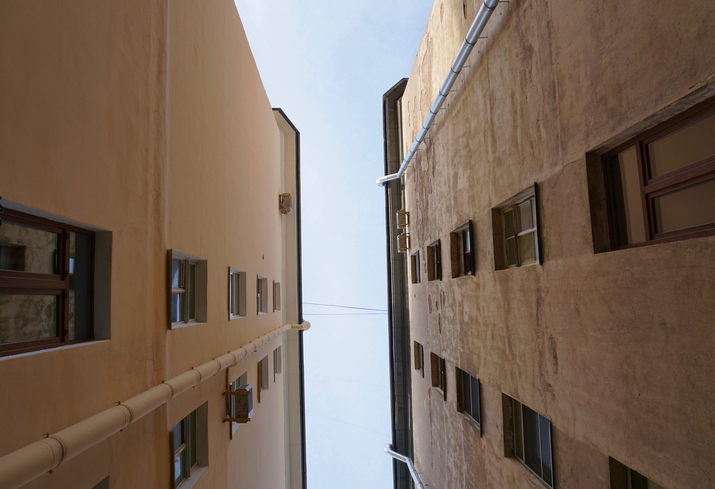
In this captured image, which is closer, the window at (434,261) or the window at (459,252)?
the window at (459,252)

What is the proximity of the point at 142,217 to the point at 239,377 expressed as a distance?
278 inches

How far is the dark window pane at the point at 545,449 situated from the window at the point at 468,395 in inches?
100

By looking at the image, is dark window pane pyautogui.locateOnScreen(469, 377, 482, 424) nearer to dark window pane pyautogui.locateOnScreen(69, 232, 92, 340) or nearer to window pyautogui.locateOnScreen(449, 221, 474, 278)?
window pyautogui.locateOnScreen(449, 221, 474, 278)

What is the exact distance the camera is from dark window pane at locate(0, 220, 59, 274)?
3822mm

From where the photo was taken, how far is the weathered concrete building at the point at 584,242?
357 centimetres

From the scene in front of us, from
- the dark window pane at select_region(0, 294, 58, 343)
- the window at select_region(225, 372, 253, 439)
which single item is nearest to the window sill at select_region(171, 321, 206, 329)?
the window at select_region(225, 372, 253, 439)

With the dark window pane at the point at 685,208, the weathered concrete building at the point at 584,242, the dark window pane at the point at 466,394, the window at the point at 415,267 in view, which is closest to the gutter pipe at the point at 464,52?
the weathered concrete building at the point at 584,242

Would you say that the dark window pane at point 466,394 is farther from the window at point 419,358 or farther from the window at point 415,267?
the window at point 415,267

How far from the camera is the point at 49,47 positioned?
12.6 ft

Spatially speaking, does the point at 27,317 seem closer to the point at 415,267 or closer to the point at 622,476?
the point at 622,476

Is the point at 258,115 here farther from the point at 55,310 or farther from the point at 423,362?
the point at 55,310

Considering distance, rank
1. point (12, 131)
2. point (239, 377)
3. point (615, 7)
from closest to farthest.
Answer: point (12, 131) < point (615, 7) < point (239, 377)

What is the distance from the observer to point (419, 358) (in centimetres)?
1603

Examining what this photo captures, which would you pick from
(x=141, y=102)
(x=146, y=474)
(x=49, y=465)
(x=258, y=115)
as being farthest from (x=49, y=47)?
(x=258, y=115)
